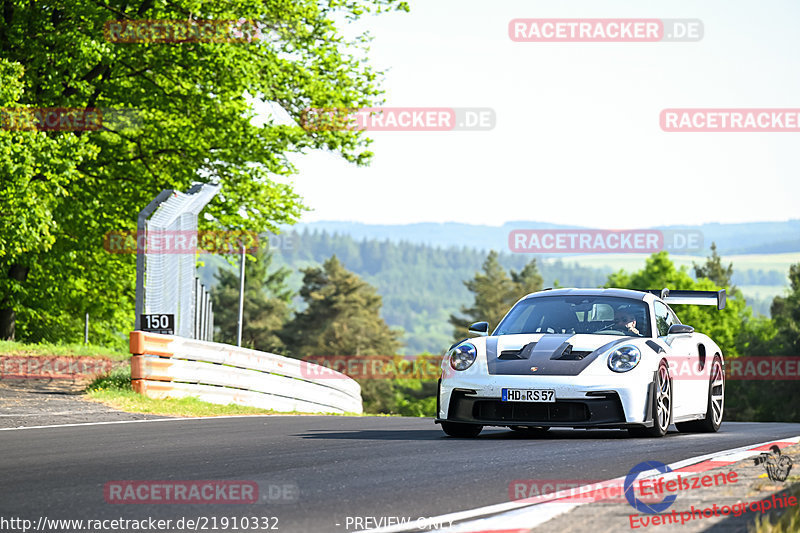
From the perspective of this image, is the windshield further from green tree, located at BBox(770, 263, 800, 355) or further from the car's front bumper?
green tree, located at BBox(770, 263, 800, 355)

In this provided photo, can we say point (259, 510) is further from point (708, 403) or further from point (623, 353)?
point (708, 403)

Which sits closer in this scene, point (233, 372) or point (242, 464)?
point (242, 464)

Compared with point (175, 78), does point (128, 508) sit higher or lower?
lower

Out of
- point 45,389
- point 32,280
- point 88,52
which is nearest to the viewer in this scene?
point 45,389

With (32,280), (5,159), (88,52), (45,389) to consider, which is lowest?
(45,389)

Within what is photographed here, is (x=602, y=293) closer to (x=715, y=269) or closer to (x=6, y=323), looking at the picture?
(x=6, y=323)

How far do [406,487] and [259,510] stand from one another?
1.09 metres

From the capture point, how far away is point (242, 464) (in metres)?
7.58

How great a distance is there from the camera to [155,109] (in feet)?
81.4

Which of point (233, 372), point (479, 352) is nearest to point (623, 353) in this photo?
point (479, 352)

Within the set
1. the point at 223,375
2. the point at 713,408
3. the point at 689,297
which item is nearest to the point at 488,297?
the point at 223,375

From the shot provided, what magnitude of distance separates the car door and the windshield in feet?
0.99

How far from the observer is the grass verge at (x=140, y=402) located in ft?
46.9

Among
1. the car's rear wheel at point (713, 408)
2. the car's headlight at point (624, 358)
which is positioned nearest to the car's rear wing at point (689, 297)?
the car's rear wheel at point (713, 408)
